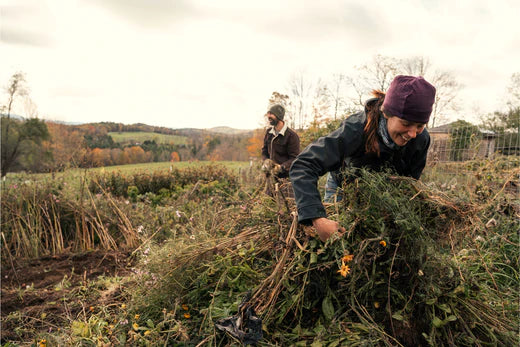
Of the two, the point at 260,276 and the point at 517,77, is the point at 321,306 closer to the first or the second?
the point at 260,276

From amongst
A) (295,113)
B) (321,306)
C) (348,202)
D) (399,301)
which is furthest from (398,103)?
(295,113)

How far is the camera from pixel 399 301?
1524mm

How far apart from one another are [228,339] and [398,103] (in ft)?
4.62

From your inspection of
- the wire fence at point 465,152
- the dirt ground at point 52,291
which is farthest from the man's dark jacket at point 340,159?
the wire fence at point 465,152

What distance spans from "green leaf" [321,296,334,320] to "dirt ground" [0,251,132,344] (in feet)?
5.59

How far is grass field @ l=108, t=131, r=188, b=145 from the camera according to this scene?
20.4 meters

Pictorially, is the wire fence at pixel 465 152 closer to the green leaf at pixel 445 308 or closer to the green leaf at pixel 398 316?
the green leaf at pixel 445 308

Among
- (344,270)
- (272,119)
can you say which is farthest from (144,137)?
(344,270)

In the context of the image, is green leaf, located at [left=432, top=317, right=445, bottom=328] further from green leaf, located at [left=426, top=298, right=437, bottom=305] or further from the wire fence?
the wire fence

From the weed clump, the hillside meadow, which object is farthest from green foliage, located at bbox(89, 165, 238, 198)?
the weed clump

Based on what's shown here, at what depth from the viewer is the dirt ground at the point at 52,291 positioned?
8.92 feet

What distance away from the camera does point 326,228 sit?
1.51 meters

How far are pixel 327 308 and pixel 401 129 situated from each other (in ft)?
3.20

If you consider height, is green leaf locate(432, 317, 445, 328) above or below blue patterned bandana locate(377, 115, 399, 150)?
below
